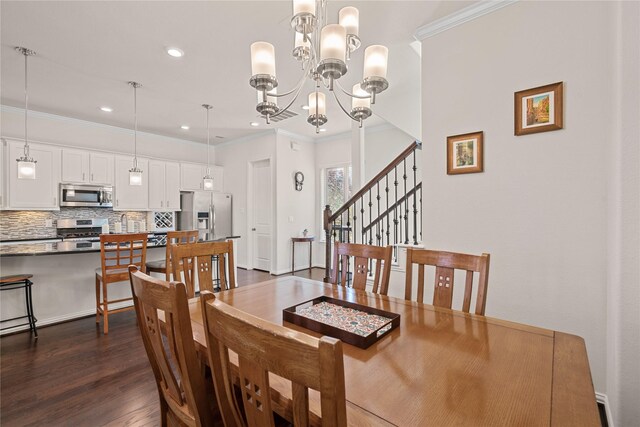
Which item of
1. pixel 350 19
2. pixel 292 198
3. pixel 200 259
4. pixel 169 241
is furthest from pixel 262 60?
pixel 292 198

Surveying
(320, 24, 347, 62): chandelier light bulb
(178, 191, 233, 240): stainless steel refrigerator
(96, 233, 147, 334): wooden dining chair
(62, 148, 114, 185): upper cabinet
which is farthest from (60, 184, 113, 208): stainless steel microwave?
(320, 24, 347, 62): chandelier light bulb

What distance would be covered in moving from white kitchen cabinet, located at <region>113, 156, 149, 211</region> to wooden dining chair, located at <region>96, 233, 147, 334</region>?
2297mm

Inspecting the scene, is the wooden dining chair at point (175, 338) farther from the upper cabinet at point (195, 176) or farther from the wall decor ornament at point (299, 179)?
the upper cabinet at point (195, 176)

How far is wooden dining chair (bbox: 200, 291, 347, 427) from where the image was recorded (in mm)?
514

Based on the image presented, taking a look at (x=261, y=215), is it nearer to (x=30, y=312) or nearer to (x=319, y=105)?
(x=30, y=312)

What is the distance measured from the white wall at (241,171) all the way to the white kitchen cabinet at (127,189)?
1647 mm

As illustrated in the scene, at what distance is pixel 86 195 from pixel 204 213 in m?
1.91

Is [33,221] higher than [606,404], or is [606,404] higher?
[33,221]

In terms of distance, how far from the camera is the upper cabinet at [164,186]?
5.64 metres

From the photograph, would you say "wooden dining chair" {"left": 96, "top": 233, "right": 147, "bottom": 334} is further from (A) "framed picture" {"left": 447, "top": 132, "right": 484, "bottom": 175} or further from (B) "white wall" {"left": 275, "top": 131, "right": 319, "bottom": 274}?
(A) "framed picture" {"left": 447, "top": 132, "right": 484, "bottom": 175}

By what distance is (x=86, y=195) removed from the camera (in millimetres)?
4863

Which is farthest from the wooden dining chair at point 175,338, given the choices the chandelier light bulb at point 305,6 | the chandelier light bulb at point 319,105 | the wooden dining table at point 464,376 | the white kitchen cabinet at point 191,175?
the white kitchen cabinet at point 191,175

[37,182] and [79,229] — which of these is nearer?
[37,182]

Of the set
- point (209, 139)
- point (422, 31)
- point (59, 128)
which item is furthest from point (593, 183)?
point (59, 128)
